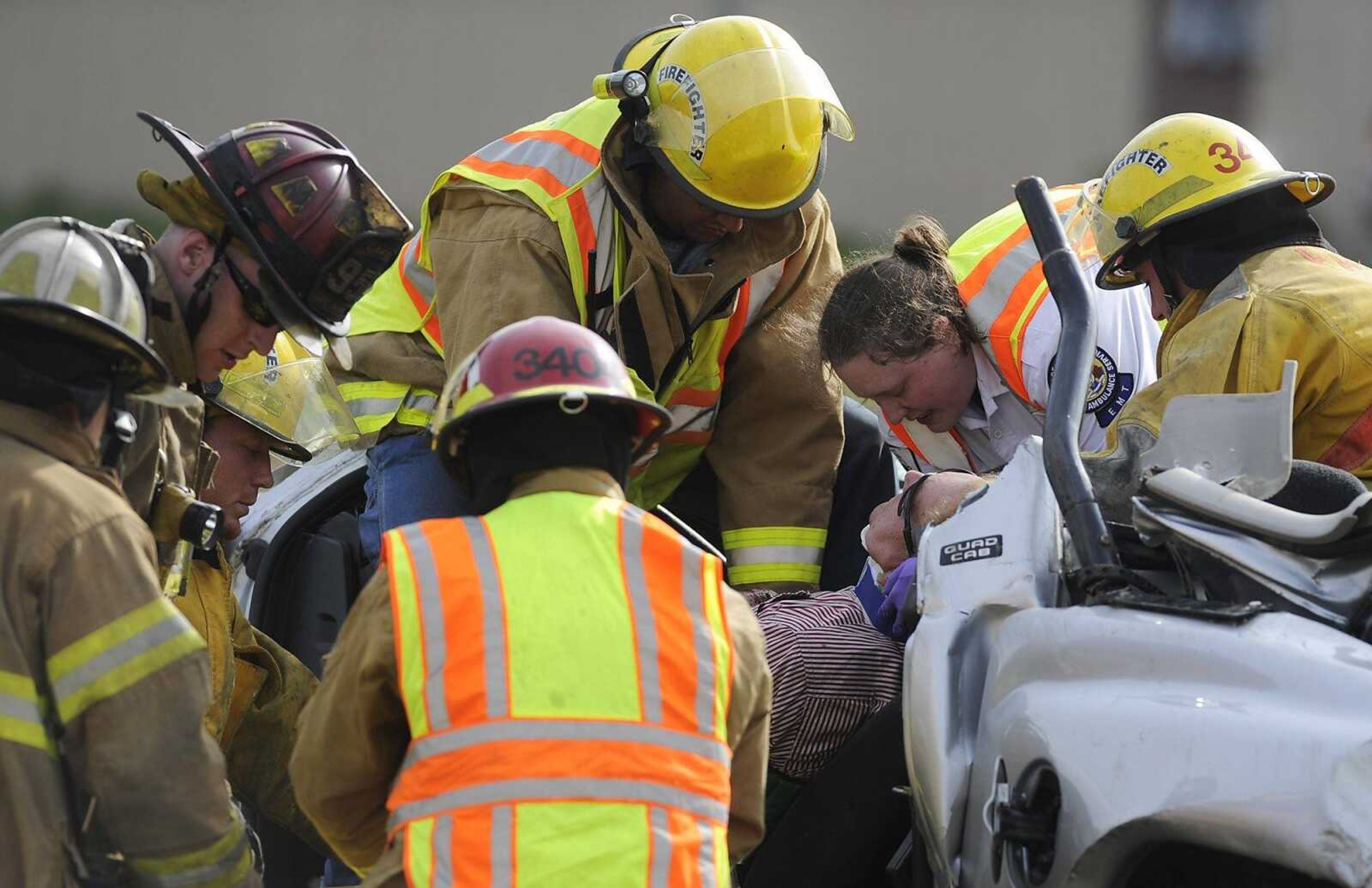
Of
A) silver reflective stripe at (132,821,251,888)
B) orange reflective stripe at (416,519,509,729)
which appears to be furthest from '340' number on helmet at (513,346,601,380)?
silver reflective stripe at (132,821,251,888)

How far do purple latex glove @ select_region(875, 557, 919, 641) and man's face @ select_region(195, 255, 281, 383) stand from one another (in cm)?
140

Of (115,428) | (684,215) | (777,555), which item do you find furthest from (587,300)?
(115,428)

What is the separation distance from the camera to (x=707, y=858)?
9.23 ft

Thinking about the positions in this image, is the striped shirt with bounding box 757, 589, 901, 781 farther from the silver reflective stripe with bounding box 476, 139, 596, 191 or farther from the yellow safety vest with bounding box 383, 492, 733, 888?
the silver reflective stripe with bounding box 476, 139, 596, 191

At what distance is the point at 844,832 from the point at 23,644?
1.62 metres

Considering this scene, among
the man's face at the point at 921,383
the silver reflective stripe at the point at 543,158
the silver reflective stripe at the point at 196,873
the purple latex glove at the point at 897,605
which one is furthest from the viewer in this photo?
the man's face at the point at 921,383

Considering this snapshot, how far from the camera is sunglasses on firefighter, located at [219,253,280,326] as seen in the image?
12.1 feet

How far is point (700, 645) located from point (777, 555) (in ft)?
6.63

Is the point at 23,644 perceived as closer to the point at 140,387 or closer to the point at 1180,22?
the point at 140,387

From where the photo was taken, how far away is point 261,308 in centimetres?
373

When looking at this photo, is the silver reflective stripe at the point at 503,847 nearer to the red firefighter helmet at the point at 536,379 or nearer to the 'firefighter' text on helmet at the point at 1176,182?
the red firefighter helmet at the point at 536,379

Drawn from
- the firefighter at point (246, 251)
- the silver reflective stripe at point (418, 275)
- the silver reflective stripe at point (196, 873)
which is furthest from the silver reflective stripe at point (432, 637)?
the silver reflective stripe at point (418, 275)

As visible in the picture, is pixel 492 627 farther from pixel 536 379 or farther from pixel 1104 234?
pixel 1104 234

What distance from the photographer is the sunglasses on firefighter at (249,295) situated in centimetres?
370
